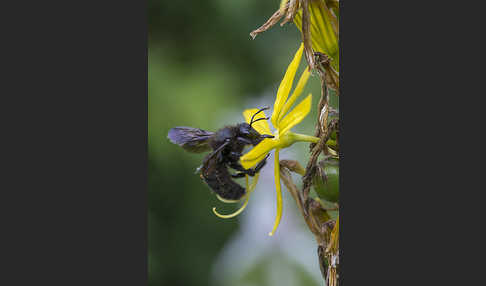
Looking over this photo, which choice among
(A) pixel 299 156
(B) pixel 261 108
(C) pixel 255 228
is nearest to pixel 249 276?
(C) pixel 255 228

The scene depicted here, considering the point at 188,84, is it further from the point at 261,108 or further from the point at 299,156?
the point at 299,156

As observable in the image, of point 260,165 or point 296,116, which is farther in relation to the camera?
point 260,165

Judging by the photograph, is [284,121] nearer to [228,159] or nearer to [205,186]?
Result: [228,159]

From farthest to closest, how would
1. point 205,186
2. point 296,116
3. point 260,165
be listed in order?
point 205,186, point 260,165, point 296,116

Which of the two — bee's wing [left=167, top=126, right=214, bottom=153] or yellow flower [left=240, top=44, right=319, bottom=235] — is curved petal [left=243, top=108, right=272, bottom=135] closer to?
yellow flower [left=240, top=44, right=319, bottom=235]

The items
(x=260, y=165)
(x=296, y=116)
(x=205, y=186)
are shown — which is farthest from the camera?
(x=205, y=186)

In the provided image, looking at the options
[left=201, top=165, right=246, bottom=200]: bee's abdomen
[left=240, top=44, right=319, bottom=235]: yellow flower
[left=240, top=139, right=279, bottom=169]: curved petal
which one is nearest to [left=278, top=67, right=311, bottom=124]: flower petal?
[left=240, top=44, right=319, bottom=235]: yellow flower

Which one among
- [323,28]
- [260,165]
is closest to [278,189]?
[260,165]

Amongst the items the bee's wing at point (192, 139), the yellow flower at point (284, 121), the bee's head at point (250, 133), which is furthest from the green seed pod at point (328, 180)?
the bee's wing at point (192, 139)
